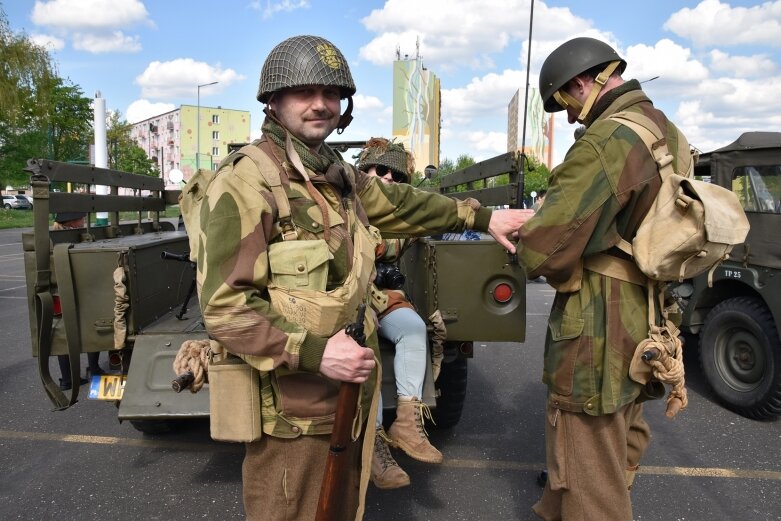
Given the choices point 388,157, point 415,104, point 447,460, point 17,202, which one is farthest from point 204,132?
point 447,460

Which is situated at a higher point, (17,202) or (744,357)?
(17,202)

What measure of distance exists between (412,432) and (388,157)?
203 cm

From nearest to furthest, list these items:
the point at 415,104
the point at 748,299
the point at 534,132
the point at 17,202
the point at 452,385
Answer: the point at 452,385, the point at 748,299, the point at 17,202, the point at 534,132, the point at 415,104

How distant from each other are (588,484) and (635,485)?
1427 mm

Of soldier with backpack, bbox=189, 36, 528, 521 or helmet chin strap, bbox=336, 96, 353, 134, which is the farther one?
helmet chin strap, bbox=336, 96, 353, 134

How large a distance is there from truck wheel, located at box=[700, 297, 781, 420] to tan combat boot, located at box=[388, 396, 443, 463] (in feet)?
9.65

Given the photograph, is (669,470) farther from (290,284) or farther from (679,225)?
(290,284)

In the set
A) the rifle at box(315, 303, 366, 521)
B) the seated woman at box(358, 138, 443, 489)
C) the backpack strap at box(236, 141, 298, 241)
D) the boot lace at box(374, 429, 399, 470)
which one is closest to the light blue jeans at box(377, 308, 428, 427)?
the seated woman at box(358, 138, 443, 489)

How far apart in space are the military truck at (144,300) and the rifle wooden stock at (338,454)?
114 cm

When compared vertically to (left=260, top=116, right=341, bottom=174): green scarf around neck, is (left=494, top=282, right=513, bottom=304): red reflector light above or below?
below

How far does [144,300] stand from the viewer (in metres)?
3.30

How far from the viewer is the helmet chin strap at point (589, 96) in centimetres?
237

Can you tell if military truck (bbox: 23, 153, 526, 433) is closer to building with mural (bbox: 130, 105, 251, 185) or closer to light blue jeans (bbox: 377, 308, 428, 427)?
light blue jeans (bbox: 377, 308, 428, 427)

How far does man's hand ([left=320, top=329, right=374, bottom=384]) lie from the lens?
172 cm
